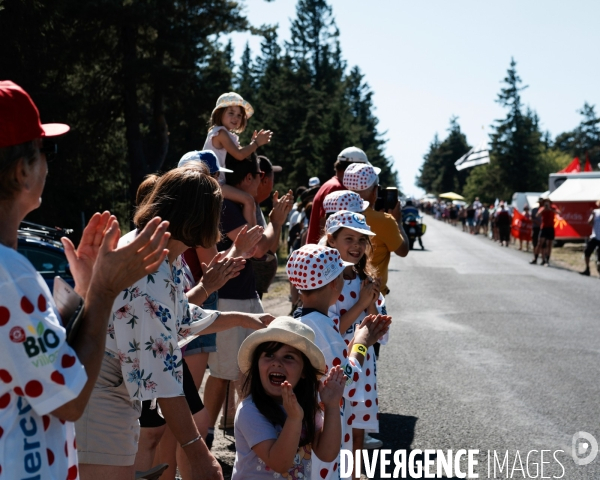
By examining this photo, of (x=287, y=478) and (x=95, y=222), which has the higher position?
(x=95, y=222)

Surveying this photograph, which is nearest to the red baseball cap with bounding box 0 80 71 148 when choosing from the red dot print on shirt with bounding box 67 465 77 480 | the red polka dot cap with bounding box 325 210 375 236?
the red dot print on shirt with bounding box 67 465 77 480

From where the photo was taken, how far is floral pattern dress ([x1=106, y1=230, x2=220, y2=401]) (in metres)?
2.90

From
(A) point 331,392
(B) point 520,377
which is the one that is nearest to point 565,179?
(B) point 520,377

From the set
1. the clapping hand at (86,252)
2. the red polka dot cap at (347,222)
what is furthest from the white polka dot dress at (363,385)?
the clapping hand at (86,252)

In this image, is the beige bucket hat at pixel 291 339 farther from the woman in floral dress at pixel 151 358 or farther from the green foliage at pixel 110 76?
the green foliage at pixel 110 76

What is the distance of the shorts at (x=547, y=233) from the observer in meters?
24.4

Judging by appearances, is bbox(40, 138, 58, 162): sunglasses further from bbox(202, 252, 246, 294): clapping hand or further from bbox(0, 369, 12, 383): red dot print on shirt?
bbox(202, 252, 246, 294): clapping hand

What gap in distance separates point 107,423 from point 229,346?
8.28 ft

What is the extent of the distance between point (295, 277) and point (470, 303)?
1135 cm

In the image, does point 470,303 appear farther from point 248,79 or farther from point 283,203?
point 248,79

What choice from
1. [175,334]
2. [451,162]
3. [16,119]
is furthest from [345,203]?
[451,162]

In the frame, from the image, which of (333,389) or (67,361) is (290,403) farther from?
(67,361)

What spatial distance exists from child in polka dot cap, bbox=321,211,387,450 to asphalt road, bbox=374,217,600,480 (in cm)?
117

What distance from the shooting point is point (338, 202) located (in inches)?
220
